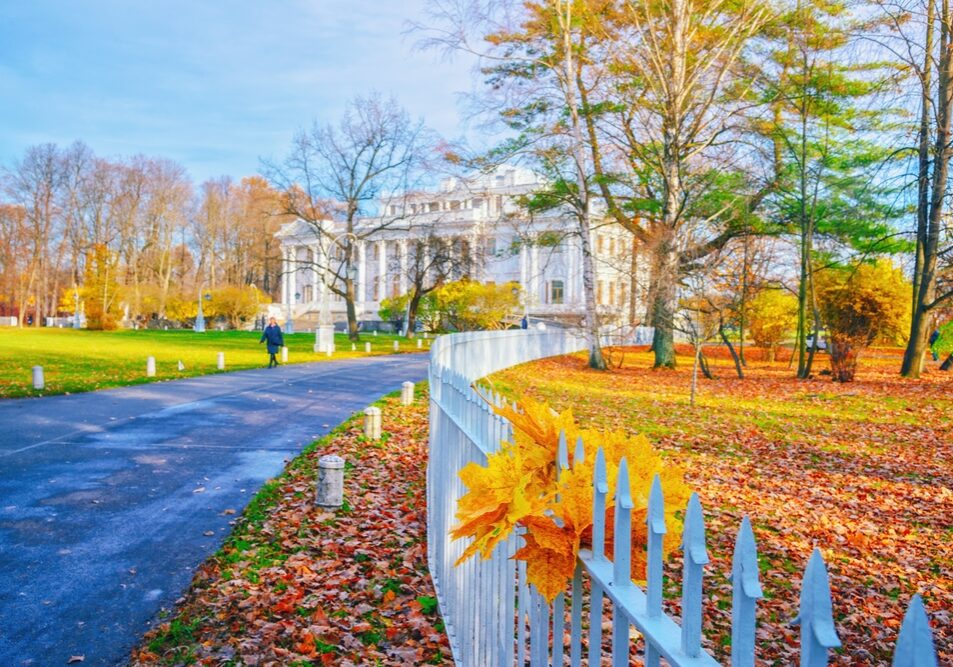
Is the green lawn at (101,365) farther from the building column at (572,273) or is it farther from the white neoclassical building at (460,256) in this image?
the building column at (572,273)

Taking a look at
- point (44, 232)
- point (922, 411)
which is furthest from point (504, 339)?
point (44, 232)

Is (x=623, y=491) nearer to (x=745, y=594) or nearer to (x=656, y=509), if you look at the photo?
(x=656, y=509)

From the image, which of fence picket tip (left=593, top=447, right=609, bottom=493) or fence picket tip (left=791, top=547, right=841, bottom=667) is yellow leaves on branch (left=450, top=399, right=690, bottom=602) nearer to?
fence picket tip (left=593, top=447, right=609, bottom=493)

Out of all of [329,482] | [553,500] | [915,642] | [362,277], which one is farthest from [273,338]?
[362,277]

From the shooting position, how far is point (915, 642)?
102 cm

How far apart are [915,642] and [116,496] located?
26.0 feet

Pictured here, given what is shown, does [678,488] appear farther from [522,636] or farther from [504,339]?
[504,339]

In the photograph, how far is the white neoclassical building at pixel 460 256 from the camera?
1753 inches

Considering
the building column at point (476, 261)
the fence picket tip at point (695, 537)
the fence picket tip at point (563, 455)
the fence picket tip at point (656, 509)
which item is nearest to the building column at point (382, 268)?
the building column at point (476, 261)

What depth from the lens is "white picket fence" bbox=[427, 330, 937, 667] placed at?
1.17 metres

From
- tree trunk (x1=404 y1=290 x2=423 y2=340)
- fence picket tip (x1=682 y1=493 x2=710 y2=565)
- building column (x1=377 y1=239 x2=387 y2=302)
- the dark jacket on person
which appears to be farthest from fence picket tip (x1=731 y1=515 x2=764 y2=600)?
building column (x1=377 y1=239 x2=387 y2=302)

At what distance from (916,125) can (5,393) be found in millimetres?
18013

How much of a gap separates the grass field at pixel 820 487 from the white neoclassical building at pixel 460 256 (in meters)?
12.7

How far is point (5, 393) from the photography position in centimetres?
1509
